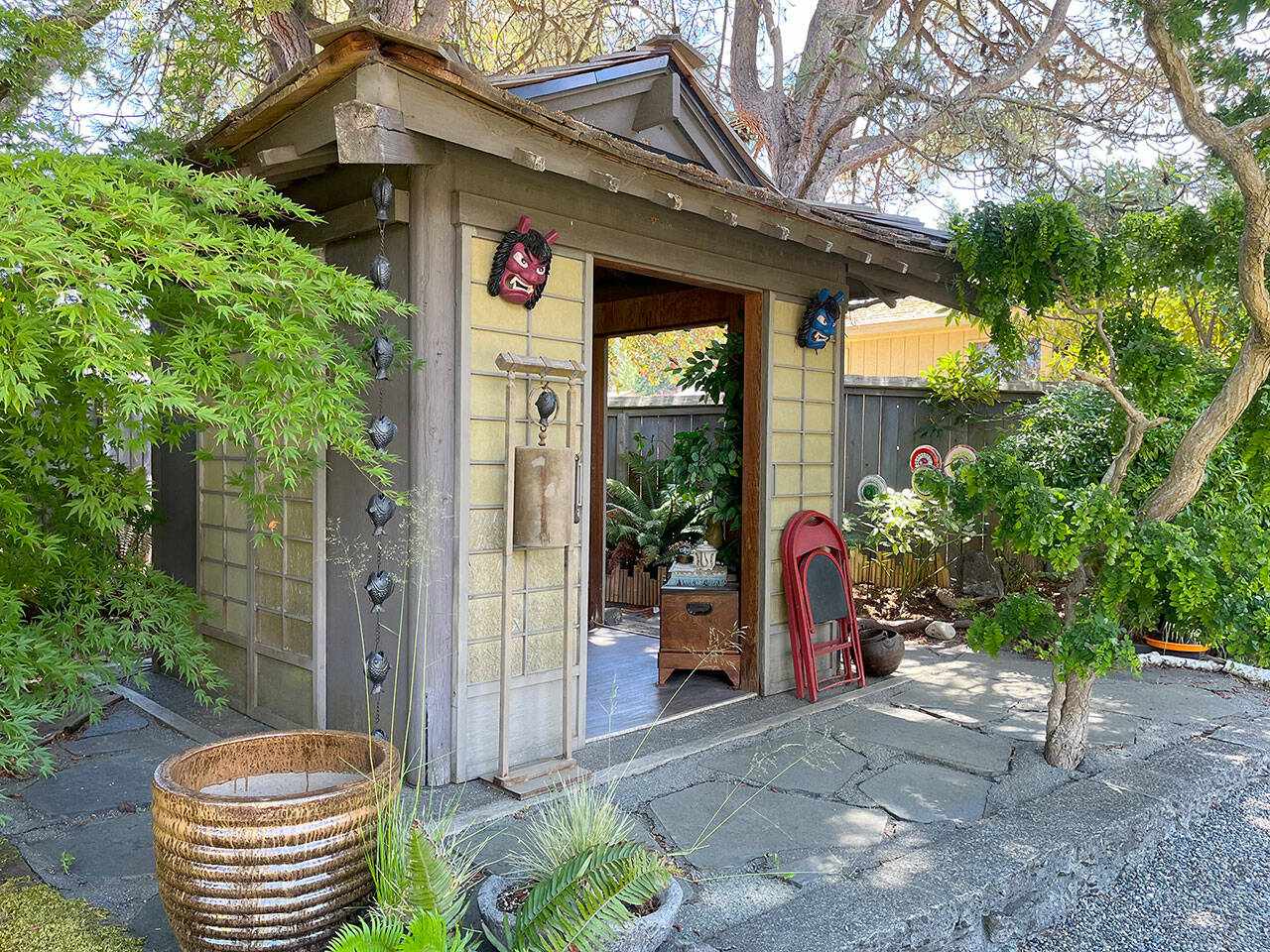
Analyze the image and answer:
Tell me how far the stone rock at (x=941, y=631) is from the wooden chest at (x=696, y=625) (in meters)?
2.37

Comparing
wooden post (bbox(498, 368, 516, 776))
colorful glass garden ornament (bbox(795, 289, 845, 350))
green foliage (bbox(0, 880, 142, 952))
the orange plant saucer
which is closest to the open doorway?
colorful glass garden ornament (bbox(795, 289, 845, 350))

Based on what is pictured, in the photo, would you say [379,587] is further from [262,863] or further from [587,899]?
[587,899]

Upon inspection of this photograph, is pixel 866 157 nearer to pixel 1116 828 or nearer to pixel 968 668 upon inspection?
pixel 968 668

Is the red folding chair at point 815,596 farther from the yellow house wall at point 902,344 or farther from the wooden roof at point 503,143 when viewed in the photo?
the yellow house wall at point 902,344

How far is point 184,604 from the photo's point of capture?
312 centimetres

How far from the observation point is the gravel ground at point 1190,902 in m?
3.00

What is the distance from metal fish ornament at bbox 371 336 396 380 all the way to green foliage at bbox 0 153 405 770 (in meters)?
0.14

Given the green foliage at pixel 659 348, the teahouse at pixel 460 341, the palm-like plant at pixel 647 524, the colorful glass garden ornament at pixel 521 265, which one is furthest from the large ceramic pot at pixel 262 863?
the green foliage at pixel 659 348

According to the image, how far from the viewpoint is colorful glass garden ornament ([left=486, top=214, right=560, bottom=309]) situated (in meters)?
3.64

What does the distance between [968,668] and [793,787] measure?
8.97 feet

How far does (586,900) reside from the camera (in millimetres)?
2094

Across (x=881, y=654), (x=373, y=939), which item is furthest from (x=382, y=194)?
(x=881, y=654)

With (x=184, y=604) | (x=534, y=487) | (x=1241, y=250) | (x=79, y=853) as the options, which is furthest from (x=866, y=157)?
(x=79, y=853)

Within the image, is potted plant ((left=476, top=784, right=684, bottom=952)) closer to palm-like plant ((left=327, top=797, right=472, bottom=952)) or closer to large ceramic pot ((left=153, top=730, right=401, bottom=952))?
palm-like plant ((left=327, top=797, right=472, bottom=952))
